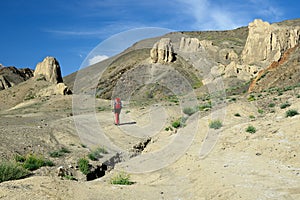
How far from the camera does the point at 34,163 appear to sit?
11750mm

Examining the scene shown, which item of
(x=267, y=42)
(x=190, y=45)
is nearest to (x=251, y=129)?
(x=267, y=42)

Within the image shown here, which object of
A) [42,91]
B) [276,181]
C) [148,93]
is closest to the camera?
[276,181]

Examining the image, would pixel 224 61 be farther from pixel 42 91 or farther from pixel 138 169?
pixel 138 169

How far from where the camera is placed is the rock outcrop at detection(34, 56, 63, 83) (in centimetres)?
5169

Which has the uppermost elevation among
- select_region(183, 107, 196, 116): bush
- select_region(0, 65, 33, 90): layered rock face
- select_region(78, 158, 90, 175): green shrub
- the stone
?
the stone

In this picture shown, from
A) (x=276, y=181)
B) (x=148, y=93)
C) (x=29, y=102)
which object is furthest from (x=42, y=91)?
(x=276, y=181)

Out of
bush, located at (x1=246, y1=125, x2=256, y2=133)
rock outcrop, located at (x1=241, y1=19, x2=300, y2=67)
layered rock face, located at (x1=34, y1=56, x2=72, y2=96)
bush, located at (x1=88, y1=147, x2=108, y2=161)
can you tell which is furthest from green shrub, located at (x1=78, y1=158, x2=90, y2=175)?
rock outcrop, located at (x1=241, y1=19, x2=300, y2=67)

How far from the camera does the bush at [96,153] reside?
1364 centimetres

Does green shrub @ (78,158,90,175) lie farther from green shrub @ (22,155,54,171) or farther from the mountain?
the mountain

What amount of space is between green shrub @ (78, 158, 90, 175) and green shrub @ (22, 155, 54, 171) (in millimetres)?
1077

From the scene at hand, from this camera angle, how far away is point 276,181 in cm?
751

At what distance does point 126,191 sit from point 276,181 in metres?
3.53

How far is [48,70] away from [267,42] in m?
43.9

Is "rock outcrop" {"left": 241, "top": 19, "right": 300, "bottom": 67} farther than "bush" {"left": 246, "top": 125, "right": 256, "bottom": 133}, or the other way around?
"rock outcrop" {"left": 241, "top": 19, "right": 300, "bottom": 67}
